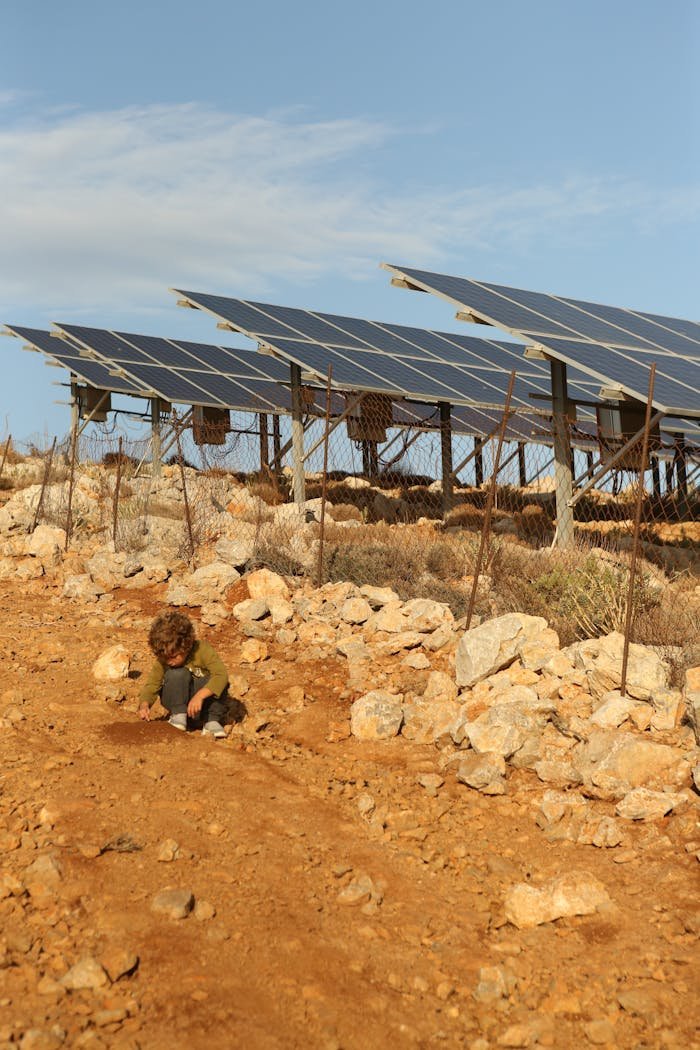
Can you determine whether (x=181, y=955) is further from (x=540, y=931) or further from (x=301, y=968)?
(x=540, y=931)

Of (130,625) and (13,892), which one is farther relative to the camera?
(130,625)

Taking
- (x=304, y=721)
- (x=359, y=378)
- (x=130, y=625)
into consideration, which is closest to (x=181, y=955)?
(x=304, y=721)

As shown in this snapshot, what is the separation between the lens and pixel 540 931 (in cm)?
504

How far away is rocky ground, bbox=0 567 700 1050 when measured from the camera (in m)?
4.15

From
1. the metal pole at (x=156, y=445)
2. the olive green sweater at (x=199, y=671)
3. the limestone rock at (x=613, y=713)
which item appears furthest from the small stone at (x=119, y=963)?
the metal pole at (x=156, y=445)

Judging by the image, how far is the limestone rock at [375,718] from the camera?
25.9 feet

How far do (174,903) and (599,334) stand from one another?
1158 cm

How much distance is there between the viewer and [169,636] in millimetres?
7586

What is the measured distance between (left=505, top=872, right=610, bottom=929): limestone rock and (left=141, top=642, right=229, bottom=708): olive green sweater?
314 cm

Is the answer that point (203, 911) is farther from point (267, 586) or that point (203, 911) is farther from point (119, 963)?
point (267, 586)

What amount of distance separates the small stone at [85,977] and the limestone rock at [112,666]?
4.77 meters

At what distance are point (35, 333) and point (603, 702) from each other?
743 inches

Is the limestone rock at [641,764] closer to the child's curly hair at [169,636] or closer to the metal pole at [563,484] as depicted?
the child's curly hair at [169,636]

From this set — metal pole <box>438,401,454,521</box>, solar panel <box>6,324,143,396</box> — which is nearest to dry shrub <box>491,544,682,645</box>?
metal pole <box>438,401,454,521</box>
